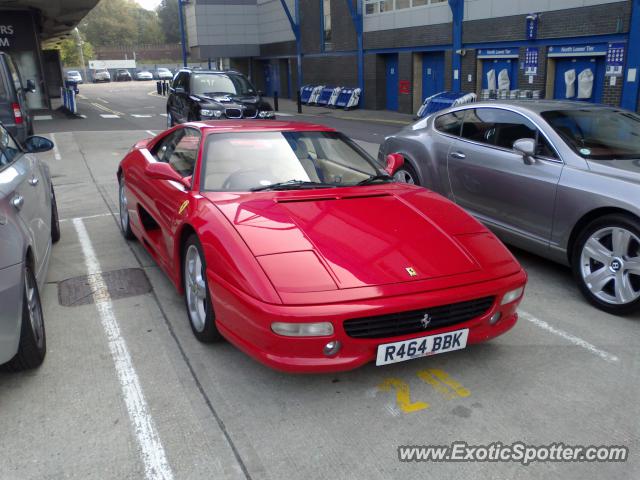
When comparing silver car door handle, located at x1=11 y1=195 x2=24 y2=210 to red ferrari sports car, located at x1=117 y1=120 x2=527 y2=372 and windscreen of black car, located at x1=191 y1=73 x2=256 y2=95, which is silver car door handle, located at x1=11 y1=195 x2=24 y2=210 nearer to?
red ferrari sports car, located at x1=117 y1=120 x2=527 y2=372

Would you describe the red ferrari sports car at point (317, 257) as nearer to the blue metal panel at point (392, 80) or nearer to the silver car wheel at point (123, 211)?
the silver car wheel at point (123, 211)

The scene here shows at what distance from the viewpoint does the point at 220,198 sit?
3803mm

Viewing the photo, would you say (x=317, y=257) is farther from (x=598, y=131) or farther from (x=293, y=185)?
(x=598, y=131)

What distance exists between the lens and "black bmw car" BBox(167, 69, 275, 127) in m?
13.2

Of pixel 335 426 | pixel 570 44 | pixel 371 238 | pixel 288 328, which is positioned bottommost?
pixel 335 426

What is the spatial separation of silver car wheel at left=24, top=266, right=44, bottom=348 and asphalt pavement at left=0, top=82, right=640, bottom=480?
217mm

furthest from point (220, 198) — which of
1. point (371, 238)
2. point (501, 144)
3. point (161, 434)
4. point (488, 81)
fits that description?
point (488, 81)

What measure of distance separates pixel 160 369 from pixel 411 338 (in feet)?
5.01

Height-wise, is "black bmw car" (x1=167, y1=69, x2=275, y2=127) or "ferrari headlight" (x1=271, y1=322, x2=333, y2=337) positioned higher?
"black bmw car" (x1=167, y1=69, x2=275, y2=127)

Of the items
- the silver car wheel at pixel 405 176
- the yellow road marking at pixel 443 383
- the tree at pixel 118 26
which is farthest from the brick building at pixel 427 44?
the tree at pixel 118 26

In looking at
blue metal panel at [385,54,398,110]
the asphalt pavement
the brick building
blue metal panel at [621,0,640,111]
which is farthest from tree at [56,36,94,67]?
the asphalt pavement

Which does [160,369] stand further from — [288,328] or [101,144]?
[101,144]

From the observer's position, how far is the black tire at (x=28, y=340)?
3193mm

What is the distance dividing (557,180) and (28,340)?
396cm
